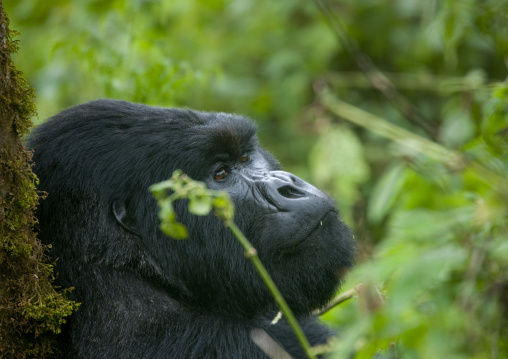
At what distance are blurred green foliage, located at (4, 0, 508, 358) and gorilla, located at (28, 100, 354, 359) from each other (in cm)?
34

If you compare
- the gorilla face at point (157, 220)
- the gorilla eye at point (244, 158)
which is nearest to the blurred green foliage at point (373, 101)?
the gorilla face at point (157, 220)

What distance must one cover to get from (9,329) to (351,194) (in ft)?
10.5

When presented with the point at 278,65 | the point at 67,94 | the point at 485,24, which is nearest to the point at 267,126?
the point at 278,65

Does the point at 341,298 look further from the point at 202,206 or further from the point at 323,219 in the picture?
the point at 202,206

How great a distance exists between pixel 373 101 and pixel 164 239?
4.64 m

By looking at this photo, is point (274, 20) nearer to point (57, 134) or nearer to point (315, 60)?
point (315, 60)

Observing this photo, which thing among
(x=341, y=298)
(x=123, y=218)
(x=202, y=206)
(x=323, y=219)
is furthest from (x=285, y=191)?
(x=202, y=206)

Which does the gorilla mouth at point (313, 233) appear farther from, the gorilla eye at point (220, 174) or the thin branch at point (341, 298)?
the gorilla eye at point (220, 174)

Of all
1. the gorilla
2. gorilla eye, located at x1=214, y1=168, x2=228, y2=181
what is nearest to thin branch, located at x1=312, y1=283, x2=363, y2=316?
the gorilla

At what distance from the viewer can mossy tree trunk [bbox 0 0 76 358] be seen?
2.08 meters

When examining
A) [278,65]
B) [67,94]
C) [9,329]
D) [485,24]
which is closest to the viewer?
[9,329]

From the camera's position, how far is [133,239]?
2.47 m

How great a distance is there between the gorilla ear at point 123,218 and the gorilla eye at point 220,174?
0.43 meters

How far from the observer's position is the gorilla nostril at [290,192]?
2.60 meters
